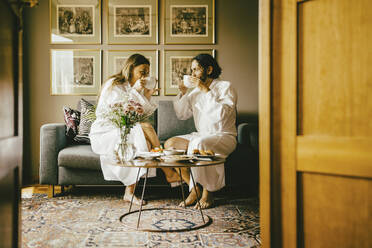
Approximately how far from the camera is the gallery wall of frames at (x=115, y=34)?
12.5 feet

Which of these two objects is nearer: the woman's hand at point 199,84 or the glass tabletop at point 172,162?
the glass tabletop at point 172,162

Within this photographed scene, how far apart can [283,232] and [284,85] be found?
20.2 inches

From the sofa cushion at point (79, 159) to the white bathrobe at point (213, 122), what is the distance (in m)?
0.82

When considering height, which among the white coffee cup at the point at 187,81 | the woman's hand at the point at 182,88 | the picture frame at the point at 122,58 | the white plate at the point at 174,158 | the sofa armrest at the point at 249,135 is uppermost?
the picture frame at the point at 122,58

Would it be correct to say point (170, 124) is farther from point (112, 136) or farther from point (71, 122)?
point (71, 122)

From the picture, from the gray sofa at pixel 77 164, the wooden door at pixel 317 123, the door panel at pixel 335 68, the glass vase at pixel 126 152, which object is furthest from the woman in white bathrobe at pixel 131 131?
the door panel at pixel 335 68

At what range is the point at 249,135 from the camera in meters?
3.18

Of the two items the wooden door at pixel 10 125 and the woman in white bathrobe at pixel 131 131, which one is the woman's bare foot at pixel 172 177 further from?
the wooden door at pixel 10 125

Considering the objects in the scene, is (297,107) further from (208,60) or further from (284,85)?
(208,60)

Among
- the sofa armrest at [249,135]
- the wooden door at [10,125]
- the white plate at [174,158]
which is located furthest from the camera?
the sofa armrest at [249,135]

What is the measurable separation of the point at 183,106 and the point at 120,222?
1.29 meters

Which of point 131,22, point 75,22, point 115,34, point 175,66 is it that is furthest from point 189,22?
point 75,22

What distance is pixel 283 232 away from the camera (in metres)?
1.15

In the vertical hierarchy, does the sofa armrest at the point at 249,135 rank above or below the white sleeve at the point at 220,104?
below
